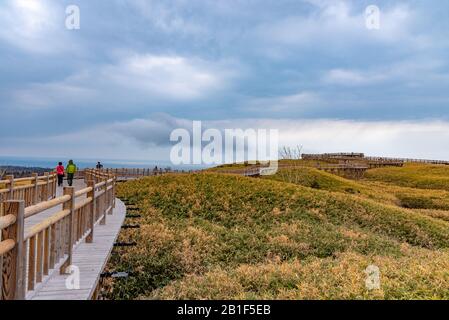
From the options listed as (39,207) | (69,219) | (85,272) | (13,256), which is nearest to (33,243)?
(39,207)

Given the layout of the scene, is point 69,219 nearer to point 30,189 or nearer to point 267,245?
point 267,245

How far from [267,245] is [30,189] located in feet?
29.7

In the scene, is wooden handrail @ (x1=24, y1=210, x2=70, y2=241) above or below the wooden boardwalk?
above

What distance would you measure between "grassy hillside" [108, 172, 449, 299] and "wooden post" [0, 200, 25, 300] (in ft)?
13.5

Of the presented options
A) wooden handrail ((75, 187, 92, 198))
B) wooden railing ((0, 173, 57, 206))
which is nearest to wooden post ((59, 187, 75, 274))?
wooden handrail ((75, 187, 92, 198))

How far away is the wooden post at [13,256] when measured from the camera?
440cm

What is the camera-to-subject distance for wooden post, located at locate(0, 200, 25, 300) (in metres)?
4.40

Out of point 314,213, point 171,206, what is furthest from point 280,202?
point 171,206

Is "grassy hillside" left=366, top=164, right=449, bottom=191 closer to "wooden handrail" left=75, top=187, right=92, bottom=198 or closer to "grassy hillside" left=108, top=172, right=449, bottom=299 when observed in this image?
"grassy hillside" left=108, top=172, right=449, bottom=299

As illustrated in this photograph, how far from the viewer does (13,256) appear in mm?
4414
